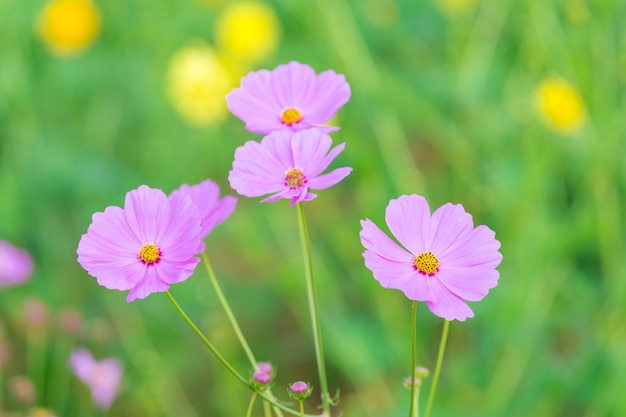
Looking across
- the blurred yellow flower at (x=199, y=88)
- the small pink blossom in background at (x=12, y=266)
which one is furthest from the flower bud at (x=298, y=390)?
the blurred yellow flower at (x=199, y=88)

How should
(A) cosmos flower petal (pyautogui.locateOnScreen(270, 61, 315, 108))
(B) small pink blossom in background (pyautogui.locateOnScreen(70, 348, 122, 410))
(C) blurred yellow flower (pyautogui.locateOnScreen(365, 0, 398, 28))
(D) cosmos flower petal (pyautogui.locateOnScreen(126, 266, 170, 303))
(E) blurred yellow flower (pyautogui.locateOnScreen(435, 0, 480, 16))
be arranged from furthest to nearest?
(C) blurred yellow flower (pyautogui.locateOnScreen(365, 0, 398, 28))
(E) blurred yellow flower (pyautogui.locateOnScreen(435, 0, 480, 16))
(B) small pink blossom in background (pyautogui.locateOnScreen(70, 348, 122, 410))
(A) cosmos flower petal (pyautogui.locateOnScreen(270, 61, 315, 108))
(D) cosmos flower petal (pyautogui.locateOnScreen(126, 266, 170, 303))

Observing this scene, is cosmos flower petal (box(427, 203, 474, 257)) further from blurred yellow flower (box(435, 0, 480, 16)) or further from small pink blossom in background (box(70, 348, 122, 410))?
blurred yellow flower (box(435, 0, 480, 16))

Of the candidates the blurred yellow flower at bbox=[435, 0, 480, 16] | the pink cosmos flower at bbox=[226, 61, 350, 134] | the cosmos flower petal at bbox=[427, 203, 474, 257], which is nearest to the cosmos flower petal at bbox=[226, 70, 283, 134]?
the pink cosmos flower at bbox=[226, 61, 350, 134]

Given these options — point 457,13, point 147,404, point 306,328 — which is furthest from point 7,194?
point 457,13

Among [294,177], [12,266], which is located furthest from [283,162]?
[12,266]

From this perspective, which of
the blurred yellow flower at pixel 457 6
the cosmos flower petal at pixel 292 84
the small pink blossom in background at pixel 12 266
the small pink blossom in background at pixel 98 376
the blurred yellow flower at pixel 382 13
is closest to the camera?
the cosmos flower petal at pixel 292 84

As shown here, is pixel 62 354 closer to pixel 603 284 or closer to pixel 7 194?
pixel 7 194

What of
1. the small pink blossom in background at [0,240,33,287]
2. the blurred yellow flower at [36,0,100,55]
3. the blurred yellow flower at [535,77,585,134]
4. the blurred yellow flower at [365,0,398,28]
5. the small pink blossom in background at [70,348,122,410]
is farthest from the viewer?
the blurred yellow flower at [365,0,398,28]

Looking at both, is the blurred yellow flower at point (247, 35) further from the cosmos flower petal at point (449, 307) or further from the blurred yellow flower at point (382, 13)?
the cosmos flower petal at point (449, 307)
